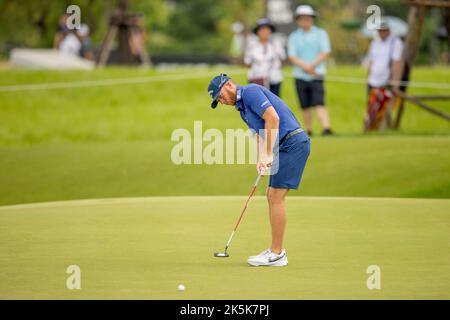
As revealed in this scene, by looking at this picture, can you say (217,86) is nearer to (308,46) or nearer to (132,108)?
(308,46)

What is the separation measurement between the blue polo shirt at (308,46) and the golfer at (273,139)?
1131 centimetres

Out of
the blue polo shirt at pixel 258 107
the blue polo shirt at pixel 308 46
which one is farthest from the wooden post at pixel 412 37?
the blue polo shirt at pixel 258 107

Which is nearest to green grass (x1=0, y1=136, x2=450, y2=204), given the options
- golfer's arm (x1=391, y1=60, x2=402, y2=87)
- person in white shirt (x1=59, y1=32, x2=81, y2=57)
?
golfer's arm (x1=391, y1=60, x2=402, y2=87)

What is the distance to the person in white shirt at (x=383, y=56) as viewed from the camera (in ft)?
77.3

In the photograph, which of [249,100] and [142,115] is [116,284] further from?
[142,115]

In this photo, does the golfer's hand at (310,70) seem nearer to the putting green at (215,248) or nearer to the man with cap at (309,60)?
the man with cap at (309,60)

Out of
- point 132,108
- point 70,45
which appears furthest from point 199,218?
point 70,45

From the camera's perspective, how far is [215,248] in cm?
1166

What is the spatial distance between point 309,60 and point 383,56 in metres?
1.99

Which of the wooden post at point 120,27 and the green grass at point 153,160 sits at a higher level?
the wooden post at point 120,27

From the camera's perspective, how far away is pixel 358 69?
33.9 meters

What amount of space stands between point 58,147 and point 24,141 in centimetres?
539

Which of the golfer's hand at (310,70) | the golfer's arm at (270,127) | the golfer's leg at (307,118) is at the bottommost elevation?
the golfer's arm at (270,127)
